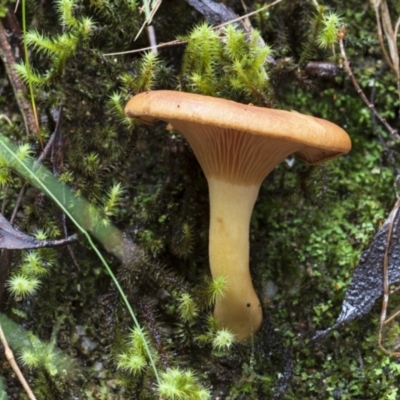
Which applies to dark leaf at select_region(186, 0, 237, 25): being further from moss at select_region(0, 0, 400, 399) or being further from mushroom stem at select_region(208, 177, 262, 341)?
mushroom stem at select_region(208, 177, 262, 341)

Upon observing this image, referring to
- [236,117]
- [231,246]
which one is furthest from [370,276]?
[236,117]

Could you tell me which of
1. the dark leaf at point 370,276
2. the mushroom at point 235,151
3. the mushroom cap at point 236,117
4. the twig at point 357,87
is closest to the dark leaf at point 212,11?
the twig at point 357,87

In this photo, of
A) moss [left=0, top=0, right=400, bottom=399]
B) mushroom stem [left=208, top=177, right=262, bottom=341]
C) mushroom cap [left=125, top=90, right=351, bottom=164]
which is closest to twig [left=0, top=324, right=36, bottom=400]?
moss [left=0, top=0, right=400, bottom=399]

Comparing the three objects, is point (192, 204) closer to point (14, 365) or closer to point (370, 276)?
point (370, 276)

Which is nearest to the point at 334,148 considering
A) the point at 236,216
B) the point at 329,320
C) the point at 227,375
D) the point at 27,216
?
the point at 236,216

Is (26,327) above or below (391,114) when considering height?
below

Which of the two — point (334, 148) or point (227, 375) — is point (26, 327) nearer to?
point (227, 375)
